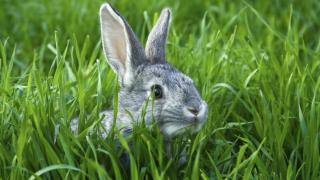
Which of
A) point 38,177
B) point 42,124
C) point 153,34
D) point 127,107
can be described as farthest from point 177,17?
point 38,177

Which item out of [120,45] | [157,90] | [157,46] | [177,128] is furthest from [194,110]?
[120,45]

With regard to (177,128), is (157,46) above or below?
above

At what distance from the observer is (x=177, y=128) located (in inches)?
162

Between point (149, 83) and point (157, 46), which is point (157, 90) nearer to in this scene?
point (149, 83)

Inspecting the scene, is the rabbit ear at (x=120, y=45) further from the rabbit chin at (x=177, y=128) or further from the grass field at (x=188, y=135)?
the rabbit chin at (x=177, y=128)

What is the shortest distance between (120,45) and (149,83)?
485 mm

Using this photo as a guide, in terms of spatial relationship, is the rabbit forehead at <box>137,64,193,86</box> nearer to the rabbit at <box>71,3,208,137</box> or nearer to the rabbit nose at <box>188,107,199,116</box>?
the rabbit at <box>71,3,208,137</box>

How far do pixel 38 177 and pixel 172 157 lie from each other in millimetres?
825

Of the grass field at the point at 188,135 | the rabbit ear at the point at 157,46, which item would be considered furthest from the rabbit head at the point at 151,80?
the grass field at the point at 188,135

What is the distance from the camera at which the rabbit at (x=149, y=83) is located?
412cm

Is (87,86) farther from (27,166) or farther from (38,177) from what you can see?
(38,177)

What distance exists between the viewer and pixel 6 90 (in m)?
4.32

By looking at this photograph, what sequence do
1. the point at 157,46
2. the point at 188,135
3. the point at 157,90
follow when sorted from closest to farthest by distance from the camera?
the point at 188,135, the point at 157,90, the point at 157,46

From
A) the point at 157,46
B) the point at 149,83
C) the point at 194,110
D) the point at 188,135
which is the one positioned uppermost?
the point at 157,46
